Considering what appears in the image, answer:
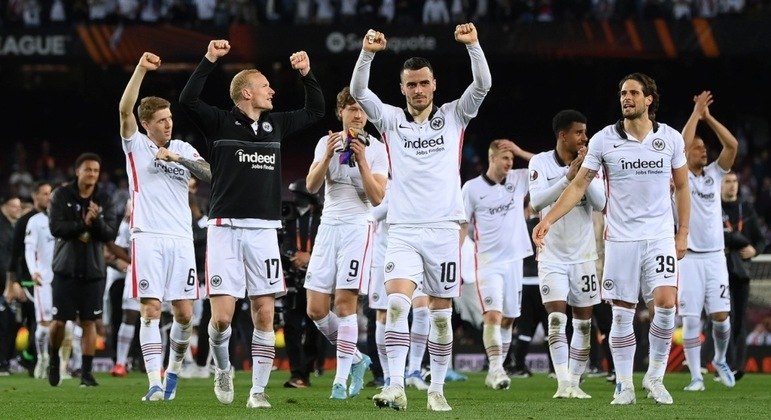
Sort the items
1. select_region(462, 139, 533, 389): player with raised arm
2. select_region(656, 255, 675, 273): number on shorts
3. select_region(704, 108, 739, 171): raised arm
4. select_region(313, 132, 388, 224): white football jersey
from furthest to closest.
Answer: select_region(462, 139, 533, 389): player with raised arm → select_region(704, 108, 739, 171): raised arm → select_region(313, 132, 388, 224): white football jersey → select_region(656, 255, 675, 273): number on shorts

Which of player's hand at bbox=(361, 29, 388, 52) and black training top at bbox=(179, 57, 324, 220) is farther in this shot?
black training top at bbox=(179, 57, 324, 220)

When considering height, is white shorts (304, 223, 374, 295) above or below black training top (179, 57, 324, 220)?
below

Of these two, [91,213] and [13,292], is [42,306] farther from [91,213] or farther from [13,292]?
[91,213]

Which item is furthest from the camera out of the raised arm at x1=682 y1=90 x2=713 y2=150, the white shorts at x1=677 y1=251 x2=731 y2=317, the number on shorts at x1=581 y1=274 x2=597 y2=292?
the white shorts at x1=677 y1=251 x2=731 y2=317

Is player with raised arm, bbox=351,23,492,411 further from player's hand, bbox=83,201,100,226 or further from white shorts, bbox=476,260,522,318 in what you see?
player's hand, bbox=83,201,100,226

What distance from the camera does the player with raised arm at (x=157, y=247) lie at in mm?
10805

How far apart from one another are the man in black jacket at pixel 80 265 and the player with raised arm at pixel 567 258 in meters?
4.63

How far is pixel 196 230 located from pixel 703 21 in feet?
58.3

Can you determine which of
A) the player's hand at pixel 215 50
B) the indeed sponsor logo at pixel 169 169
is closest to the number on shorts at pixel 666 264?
the player's hand at pixel 215 50

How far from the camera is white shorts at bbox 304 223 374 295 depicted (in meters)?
11.1

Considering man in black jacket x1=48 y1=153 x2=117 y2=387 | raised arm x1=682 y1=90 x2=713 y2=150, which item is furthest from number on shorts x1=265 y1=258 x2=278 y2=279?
man in black jacket x1=48 y1=153 x2=117 y2=387

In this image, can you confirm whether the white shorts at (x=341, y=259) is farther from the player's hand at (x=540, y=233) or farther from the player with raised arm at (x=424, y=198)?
the player's hand at (x=540, y=233)

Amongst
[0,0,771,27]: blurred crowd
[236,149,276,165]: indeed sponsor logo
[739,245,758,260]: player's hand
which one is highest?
[0,0,771,27]: blurred crowd

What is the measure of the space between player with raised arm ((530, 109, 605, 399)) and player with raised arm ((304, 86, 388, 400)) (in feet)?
A: 4.74
